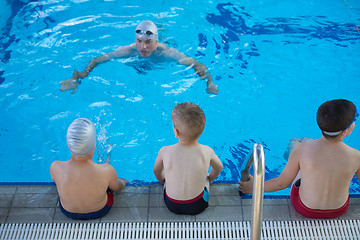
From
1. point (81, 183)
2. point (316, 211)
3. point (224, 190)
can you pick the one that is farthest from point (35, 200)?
point (316, 211)

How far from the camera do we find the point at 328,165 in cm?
299

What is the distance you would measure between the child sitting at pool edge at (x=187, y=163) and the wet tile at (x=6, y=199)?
4.97 feet

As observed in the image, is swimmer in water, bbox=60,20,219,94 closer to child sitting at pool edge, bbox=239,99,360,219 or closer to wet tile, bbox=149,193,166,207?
wet tile, bbox=149,193,166,207

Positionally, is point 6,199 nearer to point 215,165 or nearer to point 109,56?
Answer: point 215,165

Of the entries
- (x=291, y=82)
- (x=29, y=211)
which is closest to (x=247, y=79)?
(x=291, y=82)

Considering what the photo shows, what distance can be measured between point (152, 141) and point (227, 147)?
3.39 ft

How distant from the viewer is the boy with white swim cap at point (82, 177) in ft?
9.73

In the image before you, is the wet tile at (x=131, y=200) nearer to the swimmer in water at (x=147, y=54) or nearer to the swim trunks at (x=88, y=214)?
the swim trunks at (x=88, y=214)

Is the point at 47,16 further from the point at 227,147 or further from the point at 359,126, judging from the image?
the point at 359,126

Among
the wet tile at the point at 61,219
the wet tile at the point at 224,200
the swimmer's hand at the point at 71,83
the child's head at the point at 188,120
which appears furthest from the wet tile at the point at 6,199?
the swimmer's hand at the point at 71,83

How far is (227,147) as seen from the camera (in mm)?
4984

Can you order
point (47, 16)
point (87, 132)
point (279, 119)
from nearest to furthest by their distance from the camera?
point (87, 132)
point (279, 119)
point (47, 16)

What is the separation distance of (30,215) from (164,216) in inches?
48.5

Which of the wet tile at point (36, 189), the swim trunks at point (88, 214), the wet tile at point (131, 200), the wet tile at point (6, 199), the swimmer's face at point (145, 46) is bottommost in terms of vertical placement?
the wet tile at point (131, 200)
